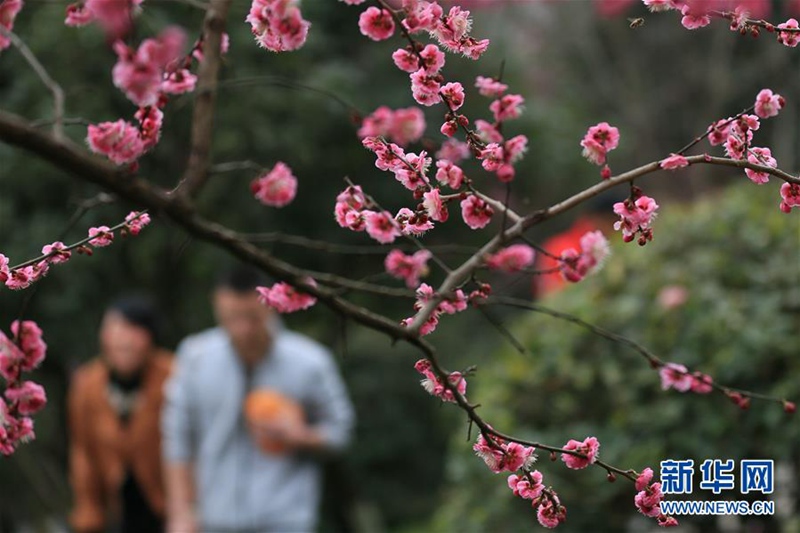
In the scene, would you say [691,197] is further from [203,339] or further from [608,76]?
[203,339]

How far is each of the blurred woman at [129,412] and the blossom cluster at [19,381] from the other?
3263 mm

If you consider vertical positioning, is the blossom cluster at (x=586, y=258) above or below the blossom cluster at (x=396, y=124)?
below

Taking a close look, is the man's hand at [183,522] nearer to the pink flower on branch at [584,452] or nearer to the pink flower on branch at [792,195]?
the pink flower on branch at [584,452]

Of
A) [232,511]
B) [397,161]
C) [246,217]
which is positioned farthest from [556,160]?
[397,161]

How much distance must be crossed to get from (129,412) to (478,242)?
A: 3504mm

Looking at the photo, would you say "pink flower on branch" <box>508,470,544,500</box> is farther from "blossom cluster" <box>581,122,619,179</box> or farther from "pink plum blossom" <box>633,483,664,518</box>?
"blossom cluster" <box>581,122,619,179</box>

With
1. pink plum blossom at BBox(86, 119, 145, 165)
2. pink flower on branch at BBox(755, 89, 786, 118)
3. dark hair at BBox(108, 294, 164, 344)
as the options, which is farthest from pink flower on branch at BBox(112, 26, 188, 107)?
dark hair at BBox(108, 294, 164, 344)

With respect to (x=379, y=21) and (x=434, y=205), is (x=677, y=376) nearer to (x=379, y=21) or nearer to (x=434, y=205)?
(x=434, y=205)

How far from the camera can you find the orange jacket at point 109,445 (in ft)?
16.2

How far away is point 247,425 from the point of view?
14.4ft

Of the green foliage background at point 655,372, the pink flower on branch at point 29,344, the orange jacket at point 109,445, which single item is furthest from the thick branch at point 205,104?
the orange jacket at point 109,445

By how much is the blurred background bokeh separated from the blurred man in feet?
1.34

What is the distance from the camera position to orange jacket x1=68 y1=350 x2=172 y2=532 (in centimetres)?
493

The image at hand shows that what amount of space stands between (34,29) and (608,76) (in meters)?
7.08
